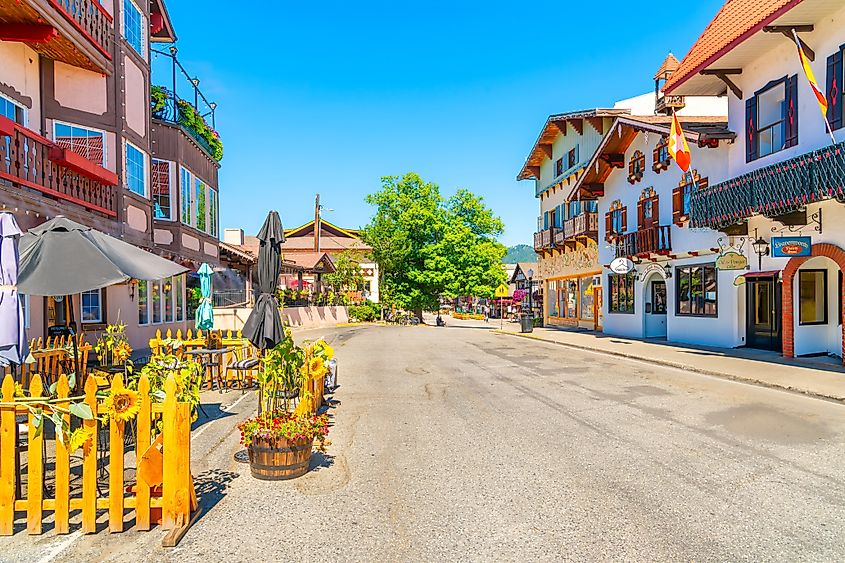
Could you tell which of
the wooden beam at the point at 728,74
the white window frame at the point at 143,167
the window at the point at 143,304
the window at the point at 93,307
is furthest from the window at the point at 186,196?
the wooden beam at the point at 728,74

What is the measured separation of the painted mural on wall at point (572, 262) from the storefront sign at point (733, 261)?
12.9 meters

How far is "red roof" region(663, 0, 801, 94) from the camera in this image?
603 inches

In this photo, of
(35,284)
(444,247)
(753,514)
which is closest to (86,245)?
(35,284)

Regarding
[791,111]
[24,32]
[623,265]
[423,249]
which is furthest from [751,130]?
[423,249]

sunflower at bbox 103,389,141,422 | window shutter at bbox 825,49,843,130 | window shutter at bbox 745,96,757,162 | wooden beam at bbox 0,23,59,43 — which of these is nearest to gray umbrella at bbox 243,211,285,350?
sunflower at bbox 103,389,141,422

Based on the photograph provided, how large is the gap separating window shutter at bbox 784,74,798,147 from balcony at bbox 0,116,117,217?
639 inches

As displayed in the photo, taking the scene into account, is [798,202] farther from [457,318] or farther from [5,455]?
[457,318]

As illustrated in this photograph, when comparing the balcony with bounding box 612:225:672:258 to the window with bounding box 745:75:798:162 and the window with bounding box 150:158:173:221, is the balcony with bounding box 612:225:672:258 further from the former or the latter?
the window with bounding box 150:158:173:221

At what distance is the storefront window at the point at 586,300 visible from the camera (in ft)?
110

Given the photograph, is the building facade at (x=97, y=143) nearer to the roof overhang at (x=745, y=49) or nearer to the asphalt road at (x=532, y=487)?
the asphalt road at (x=532, y=487)

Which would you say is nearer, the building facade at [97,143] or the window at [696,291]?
the building facade at [97,143]

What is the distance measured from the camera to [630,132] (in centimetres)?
2600

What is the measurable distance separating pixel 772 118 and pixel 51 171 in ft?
56.5

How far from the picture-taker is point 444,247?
1967 inches
